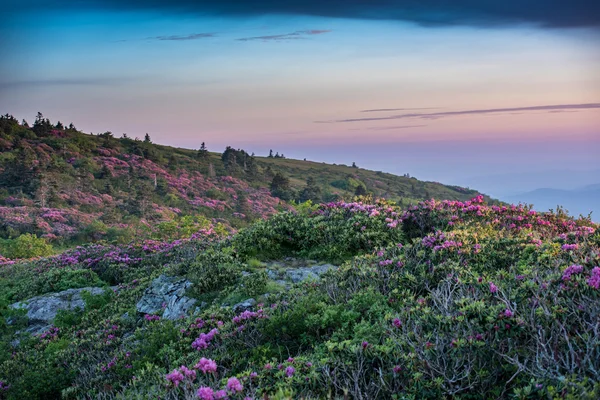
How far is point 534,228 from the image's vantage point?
10555 mm

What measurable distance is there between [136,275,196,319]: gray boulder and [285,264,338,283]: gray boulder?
6.51ft

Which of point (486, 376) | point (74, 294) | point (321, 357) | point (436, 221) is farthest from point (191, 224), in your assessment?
point (486, 376)

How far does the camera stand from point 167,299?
914cm

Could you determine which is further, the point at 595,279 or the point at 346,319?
the point at 346,319

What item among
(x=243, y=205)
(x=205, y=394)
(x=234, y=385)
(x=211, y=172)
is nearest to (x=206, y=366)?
(x=234, y=385)

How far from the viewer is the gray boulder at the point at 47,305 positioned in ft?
34.6

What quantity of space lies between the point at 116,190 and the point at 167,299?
33.2 metres

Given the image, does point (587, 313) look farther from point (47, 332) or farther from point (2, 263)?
point (2, 263)

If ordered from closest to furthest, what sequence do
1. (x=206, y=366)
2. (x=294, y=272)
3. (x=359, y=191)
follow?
(x=206, y=366) → (x=294, y=272) → (x=359, y=191)

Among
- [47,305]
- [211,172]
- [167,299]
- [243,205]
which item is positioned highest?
[211,172]

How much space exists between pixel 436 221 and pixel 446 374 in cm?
730

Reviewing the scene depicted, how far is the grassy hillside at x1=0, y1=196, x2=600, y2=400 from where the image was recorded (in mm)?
3867

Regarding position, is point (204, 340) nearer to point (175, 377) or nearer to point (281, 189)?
point (175, 377)

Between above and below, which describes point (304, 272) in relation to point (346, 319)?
below
